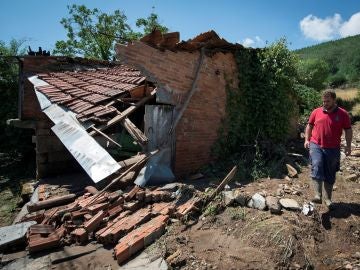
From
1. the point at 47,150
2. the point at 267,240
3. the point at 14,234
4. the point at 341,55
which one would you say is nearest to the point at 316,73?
the point at 47,150

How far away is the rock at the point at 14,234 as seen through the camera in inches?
196

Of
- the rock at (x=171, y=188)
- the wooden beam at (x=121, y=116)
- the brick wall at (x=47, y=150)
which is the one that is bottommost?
the rock at (x=171, y=188)

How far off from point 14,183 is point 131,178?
8.15 m

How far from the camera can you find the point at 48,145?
28.6 feet

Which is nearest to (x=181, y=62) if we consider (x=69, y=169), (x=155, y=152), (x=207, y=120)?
(x=207, y=120)

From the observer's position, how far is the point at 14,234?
512 cm

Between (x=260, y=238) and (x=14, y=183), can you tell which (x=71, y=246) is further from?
(x=14, y=183)

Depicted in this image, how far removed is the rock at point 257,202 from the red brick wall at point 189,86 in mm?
2263

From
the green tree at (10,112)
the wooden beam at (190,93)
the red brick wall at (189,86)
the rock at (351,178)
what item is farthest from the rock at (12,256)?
the green tree at (10,112)

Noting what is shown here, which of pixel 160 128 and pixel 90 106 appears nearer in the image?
pixel 160 128

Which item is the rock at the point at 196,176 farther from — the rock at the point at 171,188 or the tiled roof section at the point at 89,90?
the tiled roof section at the point at 89,90

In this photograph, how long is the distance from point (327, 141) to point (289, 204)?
1.18m

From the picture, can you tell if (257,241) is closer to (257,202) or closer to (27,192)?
(257,202)

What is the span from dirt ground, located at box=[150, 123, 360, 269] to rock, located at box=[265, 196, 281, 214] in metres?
0.09
